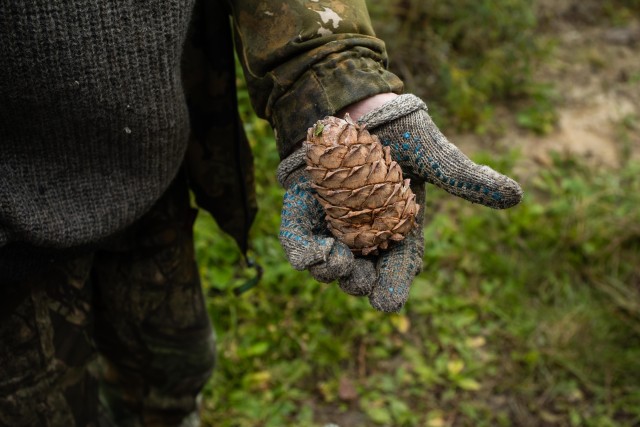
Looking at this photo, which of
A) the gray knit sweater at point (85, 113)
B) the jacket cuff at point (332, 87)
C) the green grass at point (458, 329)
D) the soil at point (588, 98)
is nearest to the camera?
the gray knit sweater at point (85, 113)

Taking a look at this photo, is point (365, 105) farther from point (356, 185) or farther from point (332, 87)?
point (356, 185)

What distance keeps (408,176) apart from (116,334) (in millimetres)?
1031

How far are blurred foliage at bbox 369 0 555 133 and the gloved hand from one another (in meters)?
2.79

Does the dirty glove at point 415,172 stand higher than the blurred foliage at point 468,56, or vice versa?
the dirty glove at point 415,172

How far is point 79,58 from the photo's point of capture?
1278mm

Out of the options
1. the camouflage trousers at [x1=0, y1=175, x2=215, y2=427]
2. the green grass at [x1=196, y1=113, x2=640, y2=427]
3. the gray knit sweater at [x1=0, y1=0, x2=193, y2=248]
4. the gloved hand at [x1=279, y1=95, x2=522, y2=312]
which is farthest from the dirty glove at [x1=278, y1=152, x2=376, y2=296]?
the green grass at [x1=196, y1=113, x2=640, y2=427]

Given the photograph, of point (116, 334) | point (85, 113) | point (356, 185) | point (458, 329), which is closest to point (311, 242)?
point (356, 185)

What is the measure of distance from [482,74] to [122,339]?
119 inches

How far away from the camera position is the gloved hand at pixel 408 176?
131cm

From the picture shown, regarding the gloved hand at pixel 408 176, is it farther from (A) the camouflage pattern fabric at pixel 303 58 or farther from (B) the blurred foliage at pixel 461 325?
(B) the blurred foliage at pixel 461 325

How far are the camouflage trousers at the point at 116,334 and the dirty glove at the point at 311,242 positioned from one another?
0.53m

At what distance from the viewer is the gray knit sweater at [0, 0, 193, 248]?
49.1 inches

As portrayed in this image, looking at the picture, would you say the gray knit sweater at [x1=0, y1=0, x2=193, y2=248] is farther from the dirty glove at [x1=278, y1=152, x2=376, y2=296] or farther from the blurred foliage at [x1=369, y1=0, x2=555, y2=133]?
the blurred foliage at [x1=369, y1=0, x2=555, y2=133]

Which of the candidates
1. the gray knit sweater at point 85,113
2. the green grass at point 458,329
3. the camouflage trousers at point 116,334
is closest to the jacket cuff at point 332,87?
the gray knit sweater at point 85,113
